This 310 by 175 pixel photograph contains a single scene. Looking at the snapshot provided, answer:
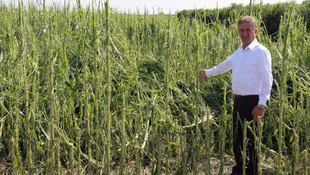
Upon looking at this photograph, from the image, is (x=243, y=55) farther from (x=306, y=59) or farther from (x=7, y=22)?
(x=7, y=22)

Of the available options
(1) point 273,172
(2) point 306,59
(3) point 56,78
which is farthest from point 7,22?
(2) point 306,59

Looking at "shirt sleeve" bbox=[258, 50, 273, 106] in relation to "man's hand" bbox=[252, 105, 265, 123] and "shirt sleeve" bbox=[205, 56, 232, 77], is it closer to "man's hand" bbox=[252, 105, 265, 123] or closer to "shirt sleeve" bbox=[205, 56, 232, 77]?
"man's hand" bbox=[252, 105, 265, 123]

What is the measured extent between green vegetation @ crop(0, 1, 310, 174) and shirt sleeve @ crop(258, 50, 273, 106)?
103 mm

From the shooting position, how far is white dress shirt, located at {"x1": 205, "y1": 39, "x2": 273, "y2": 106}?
1854 mm

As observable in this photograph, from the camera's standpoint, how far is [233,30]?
3.41 metres

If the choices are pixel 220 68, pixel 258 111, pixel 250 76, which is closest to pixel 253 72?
pixel 250 76

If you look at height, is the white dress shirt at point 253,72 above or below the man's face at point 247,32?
below

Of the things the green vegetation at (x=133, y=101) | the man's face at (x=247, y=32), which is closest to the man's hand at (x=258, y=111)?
the green vegetation at (x=133, y=101)

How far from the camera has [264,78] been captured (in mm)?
1859

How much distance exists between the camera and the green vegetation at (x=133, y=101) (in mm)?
1669

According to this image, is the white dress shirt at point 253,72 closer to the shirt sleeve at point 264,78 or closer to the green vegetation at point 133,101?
the shirt sleeve at point 264,78

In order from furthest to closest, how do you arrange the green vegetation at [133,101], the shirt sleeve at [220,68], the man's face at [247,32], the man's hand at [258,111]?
1. the shirt sleeve at [220,68]
2. the man's face at [247,32]
3. the man's hand at [258,111]
4. the green vegetation at [133,101]

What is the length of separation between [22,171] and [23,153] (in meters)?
0.60

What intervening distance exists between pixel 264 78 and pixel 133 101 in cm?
106
